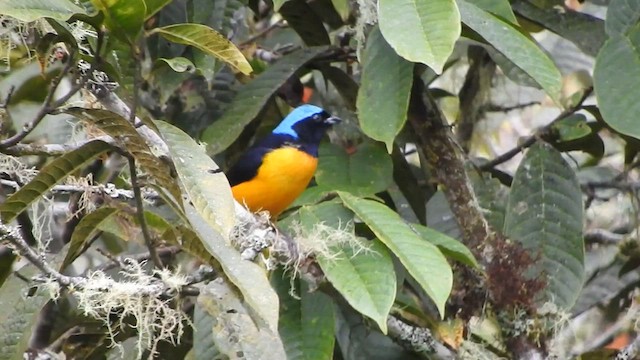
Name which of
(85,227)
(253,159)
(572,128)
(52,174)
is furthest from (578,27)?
(52,174)

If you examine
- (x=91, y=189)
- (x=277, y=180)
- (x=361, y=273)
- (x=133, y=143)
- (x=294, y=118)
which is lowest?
(x=277, y=180)

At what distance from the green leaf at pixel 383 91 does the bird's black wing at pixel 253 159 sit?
1.19 metres

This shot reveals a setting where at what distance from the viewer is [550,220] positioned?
3.21 metres

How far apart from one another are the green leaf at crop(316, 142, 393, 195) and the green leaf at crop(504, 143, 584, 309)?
39cm

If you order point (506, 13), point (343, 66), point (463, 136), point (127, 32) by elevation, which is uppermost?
point (127, 32)

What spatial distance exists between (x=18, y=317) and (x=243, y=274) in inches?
32.2

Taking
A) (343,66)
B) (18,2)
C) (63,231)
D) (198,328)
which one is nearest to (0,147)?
(18,2)

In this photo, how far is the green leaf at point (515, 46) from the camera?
2.50m

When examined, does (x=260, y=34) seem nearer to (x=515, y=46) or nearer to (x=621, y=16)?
(x=621, y=16)

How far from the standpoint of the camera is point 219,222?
76.1 inches

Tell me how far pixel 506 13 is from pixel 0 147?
1266mm

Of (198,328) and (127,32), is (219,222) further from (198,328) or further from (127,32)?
(198,328)

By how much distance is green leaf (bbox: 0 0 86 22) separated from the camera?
184cm

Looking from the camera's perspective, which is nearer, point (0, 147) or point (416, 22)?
point (0, 147)
